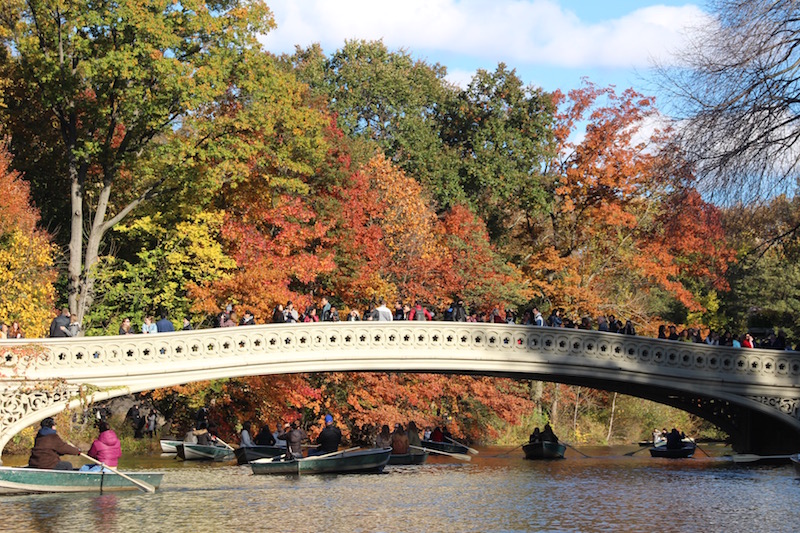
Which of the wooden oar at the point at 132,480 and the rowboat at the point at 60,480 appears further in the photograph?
the wooden oar at the point at 132,480

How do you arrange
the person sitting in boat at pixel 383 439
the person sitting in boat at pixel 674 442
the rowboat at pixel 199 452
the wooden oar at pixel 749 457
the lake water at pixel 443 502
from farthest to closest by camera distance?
the person sitting in boat at pixel 674 442
the rowboat at pixel 199 452
the person sitting in boat at pixel 383 439
the wooden oar at pixel 749 457
the lake water at pixel 443 502

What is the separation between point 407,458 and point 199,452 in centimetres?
613

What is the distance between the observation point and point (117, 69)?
3394 centimetres

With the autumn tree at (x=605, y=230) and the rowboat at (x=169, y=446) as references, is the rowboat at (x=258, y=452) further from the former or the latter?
the autumn tree at (x=605, y=230)

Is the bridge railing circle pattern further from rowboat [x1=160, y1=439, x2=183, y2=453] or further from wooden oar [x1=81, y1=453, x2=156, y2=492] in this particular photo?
rowboat [x1=160, y1=439, x2=183, y2=453]

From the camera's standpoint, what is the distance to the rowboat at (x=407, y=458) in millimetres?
33875

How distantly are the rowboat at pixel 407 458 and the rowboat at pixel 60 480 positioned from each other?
9.78 meters

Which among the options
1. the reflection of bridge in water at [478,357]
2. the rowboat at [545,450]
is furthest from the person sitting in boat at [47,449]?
the rowboat at [545,450]

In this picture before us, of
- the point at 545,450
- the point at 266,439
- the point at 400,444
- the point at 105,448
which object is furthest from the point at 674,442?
the point at 105,448

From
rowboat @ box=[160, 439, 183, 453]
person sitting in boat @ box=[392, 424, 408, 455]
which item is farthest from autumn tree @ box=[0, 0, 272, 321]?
person sitting in boat @ box=[392, 424, 408, 455]

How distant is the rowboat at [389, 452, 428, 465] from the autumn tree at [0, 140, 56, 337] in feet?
32.9

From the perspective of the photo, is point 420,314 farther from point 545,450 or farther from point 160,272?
point 160,272

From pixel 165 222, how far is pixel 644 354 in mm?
17009

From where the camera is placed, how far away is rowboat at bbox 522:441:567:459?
36781 millimetres
